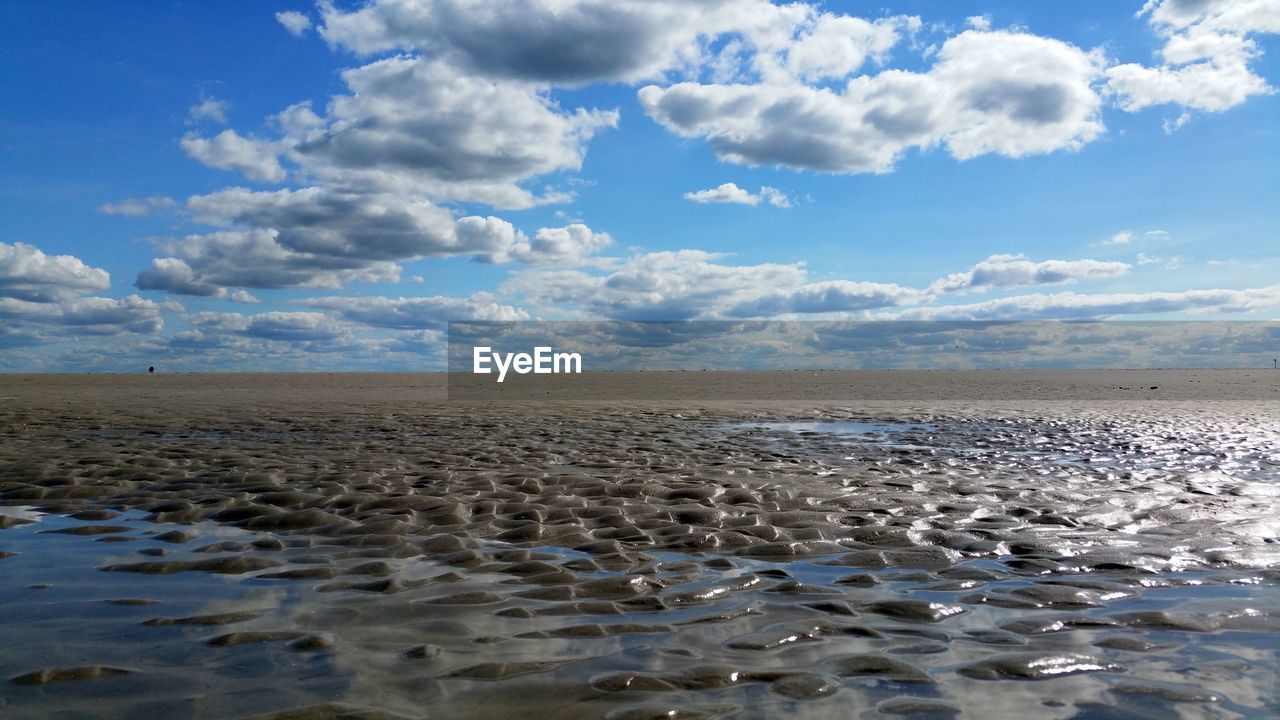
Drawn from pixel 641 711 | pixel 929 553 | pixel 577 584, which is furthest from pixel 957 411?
pixel 641 711

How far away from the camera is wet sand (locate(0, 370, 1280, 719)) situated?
438cm

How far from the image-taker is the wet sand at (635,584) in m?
4.38

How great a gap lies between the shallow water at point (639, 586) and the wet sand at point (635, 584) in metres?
0.03

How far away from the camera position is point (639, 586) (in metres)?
6.46

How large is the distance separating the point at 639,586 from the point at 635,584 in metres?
0.05

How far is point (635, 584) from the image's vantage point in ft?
21.3

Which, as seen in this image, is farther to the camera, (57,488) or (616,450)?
(616,450)

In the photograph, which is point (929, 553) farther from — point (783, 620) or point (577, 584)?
point (577, 584)

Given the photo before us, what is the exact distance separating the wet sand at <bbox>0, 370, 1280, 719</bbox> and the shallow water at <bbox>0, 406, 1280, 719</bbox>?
0.10ft

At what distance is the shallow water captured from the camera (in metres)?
4.38

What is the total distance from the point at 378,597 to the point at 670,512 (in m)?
4.12

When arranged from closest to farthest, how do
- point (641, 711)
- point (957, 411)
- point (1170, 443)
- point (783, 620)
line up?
1. point (641, 711)
2. point (783, 620)
3. point (1170, 443)
4. point (957, 411)

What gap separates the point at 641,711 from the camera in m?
4.05

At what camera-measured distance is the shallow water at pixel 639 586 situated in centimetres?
438
